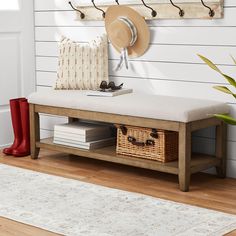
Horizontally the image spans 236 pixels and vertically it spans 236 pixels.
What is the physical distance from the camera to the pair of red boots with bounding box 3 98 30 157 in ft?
14.9

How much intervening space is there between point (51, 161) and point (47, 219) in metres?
1.36

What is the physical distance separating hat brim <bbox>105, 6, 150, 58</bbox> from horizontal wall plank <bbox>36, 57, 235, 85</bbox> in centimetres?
9

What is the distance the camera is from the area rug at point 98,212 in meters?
2.92

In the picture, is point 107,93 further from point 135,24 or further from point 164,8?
point 164,8

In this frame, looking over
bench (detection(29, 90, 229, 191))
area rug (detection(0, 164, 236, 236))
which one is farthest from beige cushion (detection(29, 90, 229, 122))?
area rug (detection(0, 164, 236, 236))

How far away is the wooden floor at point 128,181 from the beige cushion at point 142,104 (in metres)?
0.43

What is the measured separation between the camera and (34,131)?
4422 mm

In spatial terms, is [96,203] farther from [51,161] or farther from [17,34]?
[17,34]

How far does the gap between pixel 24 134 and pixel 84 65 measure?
2.27 ft

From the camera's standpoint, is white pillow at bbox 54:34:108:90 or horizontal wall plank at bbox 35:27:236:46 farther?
white pillow at bbox 54:34:108:90

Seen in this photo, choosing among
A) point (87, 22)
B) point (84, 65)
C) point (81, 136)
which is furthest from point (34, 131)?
point (87, 22)

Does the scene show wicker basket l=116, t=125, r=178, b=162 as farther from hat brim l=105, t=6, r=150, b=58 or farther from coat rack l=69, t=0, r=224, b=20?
coat rack l=69, t=0, r=224, b=20

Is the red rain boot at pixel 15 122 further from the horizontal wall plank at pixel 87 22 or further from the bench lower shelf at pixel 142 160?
the horizontal wall plank at pixel 87 22

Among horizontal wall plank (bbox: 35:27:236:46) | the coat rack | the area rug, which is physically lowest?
the area rug
